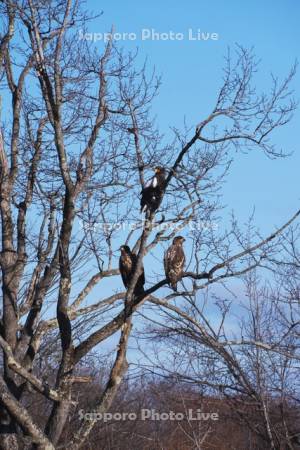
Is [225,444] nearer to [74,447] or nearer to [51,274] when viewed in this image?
[51,274]

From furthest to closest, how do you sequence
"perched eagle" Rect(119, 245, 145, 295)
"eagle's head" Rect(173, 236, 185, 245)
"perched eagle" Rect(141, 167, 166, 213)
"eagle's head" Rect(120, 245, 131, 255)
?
"eagle's head" Rect(120, 245, 131, 255) → "perched eagle" Rect(119, 245, 145, 295) → "eagle's head" Rect(173, 236, 185, 245) → "perched eagle" Rect(141, 167, 166, 213)

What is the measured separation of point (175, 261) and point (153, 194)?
3.14ft

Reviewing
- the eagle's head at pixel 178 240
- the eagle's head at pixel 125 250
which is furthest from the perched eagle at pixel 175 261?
the eagle's head at pixel 125 250

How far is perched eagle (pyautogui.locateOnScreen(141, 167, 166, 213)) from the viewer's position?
9273mm

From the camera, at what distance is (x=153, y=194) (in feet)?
31.0

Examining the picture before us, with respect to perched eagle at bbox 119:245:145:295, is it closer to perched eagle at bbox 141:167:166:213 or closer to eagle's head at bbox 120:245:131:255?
eagle's head at bbox 120:245:131:255

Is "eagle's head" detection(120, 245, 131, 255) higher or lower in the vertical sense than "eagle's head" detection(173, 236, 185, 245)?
lower

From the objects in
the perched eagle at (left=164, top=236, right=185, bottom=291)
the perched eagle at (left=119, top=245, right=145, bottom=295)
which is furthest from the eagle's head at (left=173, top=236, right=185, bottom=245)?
the perched eagle at (left=119, top=245, right=145, bottom=295)

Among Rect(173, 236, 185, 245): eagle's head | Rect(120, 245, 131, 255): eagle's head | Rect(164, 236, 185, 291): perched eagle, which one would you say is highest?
Rect(173, 236, 185, 245): eagle's head

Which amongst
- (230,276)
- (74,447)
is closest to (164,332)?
(230,276)

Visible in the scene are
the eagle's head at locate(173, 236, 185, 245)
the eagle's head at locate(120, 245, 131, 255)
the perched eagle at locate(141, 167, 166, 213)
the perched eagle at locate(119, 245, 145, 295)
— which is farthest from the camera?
the eagle's head at locate(120, 245, 131, 255)

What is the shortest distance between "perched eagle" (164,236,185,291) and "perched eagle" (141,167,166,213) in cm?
72

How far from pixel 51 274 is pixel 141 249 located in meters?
3.50

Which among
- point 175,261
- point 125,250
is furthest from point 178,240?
point 125,250
